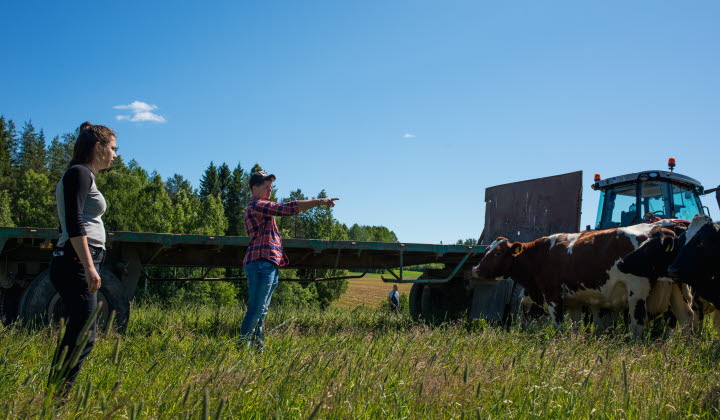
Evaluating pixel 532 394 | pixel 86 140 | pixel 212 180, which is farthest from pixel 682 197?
pixel 212 180

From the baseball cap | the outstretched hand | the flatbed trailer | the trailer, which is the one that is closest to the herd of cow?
the trailer

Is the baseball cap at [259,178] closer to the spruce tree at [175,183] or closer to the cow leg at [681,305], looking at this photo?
the cow leg at [681,305]

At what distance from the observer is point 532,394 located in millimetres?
3201

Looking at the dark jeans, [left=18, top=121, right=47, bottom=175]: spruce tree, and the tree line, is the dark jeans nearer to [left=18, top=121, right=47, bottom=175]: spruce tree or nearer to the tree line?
the tree line

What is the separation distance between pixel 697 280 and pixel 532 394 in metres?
2.58

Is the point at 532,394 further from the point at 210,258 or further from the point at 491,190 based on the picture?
the point at 491,190

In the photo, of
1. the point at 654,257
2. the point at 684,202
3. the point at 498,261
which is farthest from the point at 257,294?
the point at 684,202

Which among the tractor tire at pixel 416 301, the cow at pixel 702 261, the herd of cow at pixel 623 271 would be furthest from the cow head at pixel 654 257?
the tractor tire at pixel 416 301

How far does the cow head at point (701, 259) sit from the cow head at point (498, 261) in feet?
11.1

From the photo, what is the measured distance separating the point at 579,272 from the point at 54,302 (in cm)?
656

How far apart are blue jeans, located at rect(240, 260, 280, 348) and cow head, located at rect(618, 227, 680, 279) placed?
3.92 meters

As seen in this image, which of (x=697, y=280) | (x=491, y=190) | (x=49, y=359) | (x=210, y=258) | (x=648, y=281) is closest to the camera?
(x=49, y=359)

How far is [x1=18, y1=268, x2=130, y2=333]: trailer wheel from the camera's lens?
548 cm

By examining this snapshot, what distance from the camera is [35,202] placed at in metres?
44.6
